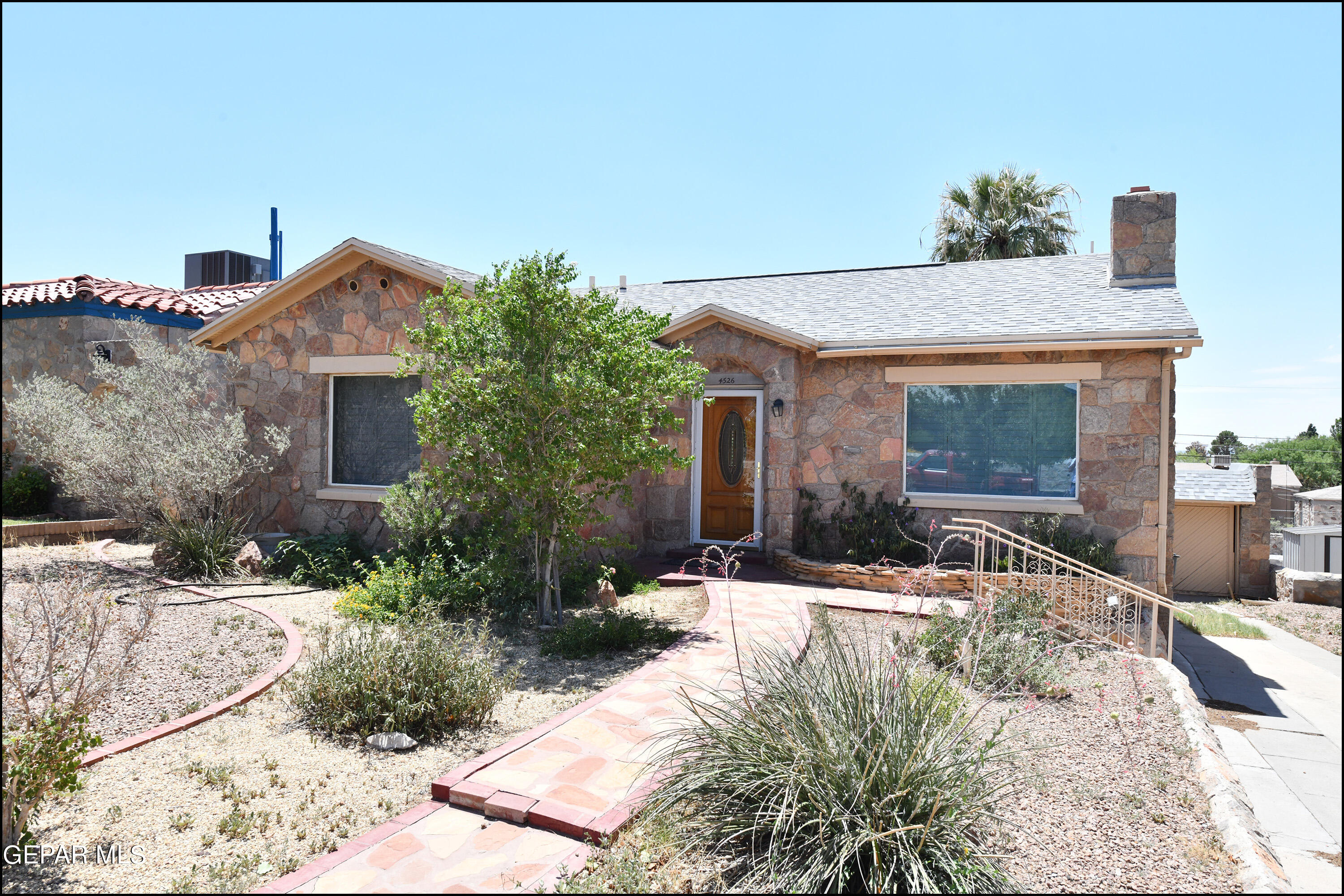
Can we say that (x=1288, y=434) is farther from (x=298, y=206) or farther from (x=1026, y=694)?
(x=298, y=206)

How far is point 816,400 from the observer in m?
10.3

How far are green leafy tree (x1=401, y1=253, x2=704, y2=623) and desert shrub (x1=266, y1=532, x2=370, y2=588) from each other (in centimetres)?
244

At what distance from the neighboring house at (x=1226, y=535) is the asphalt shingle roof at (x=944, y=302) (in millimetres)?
8538

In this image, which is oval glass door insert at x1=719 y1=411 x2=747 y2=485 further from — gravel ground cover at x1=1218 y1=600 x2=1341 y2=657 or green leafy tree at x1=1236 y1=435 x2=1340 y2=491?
gravel ground cover at x1=1218 y1=600 x2=1341 y2=657

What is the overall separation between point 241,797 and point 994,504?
27.7 feet

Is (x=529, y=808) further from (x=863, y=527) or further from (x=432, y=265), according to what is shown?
(x=432, y=265)

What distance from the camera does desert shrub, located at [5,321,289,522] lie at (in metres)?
9.10

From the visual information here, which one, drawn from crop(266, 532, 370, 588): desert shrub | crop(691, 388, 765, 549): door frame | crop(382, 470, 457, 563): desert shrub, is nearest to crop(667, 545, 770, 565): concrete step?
crop(691, 388, 765, 549): door frame

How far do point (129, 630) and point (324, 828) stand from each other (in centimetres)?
201

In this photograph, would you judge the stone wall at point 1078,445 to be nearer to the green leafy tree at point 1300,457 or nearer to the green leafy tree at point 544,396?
the green leafy tree at point 1300,457

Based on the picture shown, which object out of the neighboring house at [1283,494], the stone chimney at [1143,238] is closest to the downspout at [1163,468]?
the stone chimney at [1143,238]

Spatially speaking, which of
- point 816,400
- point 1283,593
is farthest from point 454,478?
point 1283,593

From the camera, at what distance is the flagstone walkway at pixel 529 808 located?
3150 mm

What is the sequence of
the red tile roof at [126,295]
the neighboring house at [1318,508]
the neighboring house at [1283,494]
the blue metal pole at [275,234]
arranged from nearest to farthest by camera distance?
the neighboring house at [1318,508] < the red tile roof at [126,295] < the neighboring house at [1283,494] < the blue metal pole at [275,234]
